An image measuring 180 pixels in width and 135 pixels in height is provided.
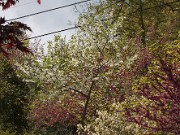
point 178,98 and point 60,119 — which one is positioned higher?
point 60,119

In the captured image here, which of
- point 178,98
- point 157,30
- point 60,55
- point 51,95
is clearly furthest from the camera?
point 157,30

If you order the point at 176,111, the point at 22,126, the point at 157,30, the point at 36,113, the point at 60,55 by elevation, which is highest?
the point at 157,30

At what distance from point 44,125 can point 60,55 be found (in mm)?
5980

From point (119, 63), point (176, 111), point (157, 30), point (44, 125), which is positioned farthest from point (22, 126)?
point (157, 30)

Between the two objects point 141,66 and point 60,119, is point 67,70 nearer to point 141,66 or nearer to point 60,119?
point 60,119

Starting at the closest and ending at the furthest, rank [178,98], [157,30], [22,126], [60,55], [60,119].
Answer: [178,98] < [60,55] < [22,126] < [60,119] < [157,30]

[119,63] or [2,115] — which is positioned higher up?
[119,63]

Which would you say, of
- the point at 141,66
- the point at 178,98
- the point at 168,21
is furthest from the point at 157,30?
the point at 178,98

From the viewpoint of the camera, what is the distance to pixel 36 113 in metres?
17.5

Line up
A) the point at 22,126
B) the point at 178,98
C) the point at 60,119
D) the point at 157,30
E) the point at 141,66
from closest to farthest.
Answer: the point at 178,98 < the point at 22,126 < the point at 60,119 < the point at 141,66 < the point at 157,30

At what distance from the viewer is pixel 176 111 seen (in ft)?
19.6

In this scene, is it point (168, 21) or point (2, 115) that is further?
point (168, 21)

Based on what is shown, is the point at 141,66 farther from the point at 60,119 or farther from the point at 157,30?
the point at 157,30

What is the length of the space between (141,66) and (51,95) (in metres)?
7.50
